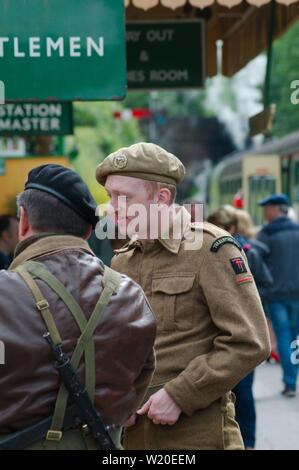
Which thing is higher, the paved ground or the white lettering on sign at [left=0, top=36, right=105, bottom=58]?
the white lettering on sign at [left=0, top=36, right=105, bottom=58]

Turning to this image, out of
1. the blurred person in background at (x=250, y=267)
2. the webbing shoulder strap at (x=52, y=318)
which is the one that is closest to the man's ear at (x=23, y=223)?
the webbing shoulder strap at (x=52, y=318)

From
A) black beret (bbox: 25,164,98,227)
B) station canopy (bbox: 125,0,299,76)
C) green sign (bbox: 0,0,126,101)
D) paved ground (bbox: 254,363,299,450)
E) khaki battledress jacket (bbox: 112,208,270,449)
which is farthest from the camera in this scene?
paved ground (bbox: 254,363,299,450)

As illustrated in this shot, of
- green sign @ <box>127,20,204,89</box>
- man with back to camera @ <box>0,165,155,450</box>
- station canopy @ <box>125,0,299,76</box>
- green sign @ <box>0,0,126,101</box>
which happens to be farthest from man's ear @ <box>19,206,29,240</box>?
green sign @ <box>127,20,204,89</box>

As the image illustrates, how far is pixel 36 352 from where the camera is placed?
2.72 metres

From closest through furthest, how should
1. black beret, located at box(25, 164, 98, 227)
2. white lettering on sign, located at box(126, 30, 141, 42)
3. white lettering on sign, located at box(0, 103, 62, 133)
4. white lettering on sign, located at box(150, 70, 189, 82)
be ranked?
black beret, located at box(25, 164, 98, 227), white lettering on sign, located at box(126, 30, 141, 42), white lettering on sign, located at box(150, 70, 189, 82), white lettering on sign, located at box(0, 103, 62, 133)

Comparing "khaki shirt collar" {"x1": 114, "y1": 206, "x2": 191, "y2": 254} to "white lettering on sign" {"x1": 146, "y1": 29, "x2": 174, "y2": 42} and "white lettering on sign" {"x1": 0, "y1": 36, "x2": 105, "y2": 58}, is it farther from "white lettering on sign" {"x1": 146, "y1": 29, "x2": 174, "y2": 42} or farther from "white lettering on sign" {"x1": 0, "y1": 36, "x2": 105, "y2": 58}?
"white lettering on sign" {"x1": 146, "y1": 29, "x2": 174, "y2": 42}

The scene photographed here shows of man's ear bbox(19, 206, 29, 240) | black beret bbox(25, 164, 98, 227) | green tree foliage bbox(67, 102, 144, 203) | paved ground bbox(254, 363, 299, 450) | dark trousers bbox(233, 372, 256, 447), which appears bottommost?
paved ground bbox(254, 363, 299, 450)

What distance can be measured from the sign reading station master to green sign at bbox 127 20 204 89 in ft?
2.80

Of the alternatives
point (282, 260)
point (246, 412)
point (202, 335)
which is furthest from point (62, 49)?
point (282, 260)

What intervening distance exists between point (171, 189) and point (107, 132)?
52.8 m

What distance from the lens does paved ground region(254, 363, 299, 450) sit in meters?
8.68

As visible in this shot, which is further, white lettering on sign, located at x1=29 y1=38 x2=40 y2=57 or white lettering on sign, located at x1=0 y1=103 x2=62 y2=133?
white lettering on sign, located at x1=0 y1=103 x2=62 y2=133
